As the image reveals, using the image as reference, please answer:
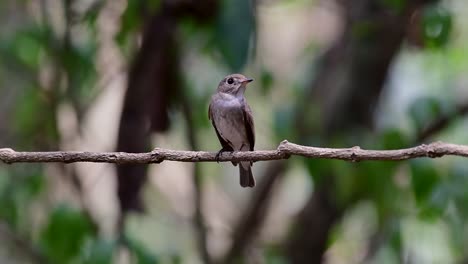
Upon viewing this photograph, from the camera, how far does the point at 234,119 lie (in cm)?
515

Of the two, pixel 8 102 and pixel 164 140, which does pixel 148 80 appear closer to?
pixel 164 140

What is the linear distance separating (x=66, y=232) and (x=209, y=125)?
6.47ft

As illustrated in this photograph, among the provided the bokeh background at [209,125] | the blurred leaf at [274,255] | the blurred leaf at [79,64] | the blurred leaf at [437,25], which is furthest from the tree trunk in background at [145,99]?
the blurred leaf at [437,25]

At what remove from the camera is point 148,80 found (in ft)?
17.3

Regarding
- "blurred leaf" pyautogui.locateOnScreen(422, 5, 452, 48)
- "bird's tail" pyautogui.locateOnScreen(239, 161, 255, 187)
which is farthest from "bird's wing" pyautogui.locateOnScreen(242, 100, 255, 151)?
"blurred leaf" pyautogui.locateOnScreen(422, 5, 452, 48)

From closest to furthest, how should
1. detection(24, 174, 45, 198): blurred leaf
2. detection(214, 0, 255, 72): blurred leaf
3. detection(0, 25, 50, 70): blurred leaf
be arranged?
detection(214, 0, 255, 72): blurred leaf, detection(24, 174, 45, 198): blurred leaf, detection(0, 25, 50, 70): blurred leaf

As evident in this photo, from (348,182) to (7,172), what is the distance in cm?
200

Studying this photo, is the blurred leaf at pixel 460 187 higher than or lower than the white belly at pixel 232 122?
lower

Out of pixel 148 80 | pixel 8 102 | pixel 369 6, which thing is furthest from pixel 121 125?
pixel 8 102

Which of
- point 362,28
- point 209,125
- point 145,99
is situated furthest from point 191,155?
point 209,125

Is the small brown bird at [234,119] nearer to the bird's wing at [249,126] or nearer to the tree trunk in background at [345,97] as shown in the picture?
the bird's wing at [249,126]

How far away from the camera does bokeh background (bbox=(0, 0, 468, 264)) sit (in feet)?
15.3

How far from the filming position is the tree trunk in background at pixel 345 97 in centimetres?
584

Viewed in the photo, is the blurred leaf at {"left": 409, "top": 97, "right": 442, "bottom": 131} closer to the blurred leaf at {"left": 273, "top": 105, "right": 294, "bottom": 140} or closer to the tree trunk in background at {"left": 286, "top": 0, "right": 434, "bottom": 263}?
the blurred leaf at {"left": 273, "top": 105, "right": 294, "bottom": 140}
